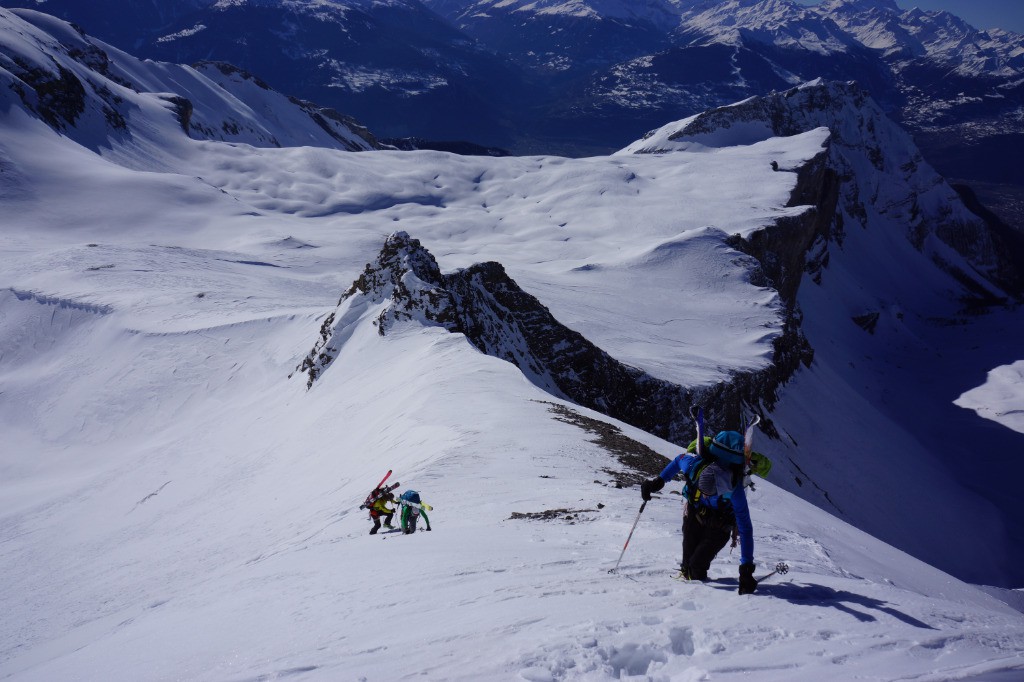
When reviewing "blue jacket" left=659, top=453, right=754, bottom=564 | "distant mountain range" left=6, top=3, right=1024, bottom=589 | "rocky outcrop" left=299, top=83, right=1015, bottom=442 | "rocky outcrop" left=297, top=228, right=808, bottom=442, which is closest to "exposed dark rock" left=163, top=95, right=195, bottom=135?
"distant mountain range" left=6, top=3, right=1024, bottom=589

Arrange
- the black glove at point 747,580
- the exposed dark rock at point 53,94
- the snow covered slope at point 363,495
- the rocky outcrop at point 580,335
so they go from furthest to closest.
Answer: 1. the exposed dark rock at point 53,94
2. the rocky outcrop at point 580,335
3. the black glove at point 747,580
4. the snow covered slope at point 363,495

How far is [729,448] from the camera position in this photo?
7387mm

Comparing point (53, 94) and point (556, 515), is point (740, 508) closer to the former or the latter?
point (556, 515)

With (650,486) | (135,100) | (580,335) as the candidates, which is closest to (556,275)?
(580,335)

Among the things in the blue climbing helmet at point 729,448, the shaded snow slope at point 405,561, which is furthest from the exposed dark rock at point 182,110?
the blue climbing helmet at point 729,448

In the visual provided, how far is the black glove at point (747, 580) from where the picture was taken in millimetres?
7168

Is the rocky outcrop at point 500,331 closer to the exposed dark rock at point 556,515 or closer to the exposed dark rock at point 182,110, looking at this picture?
the exposed dark rock at point 556,515

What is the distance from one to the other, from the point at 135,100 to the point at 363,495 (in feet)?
319

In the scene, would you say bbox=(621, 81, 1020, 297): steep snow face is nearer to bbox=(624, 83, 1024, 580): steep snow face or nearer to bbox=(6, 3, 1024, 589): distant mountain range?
bbox=(624, 83, 1024, 580): steep snow face

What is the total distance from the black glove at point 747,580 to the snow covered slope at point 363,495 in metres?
0.16

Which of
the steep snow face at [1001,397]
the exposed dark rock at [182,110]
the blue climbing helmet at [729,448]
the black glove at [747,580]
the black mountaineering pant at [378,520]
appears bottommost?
the steep snow face at [1001,397]

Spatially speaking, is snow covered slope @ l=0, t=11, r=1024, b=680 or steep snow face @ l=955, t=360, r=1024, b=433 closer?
snow covered slope @ l=0, t=11, r=1024, b=680

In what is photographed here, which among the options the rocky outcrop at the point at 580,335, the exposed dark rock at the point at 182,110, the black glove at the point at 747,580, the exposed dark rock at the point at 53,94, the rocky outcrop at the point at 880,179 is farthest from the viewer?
the rocky outcrop at the point at 880,179

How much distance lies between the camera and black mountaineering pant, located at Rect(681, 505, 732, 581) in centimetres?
753
